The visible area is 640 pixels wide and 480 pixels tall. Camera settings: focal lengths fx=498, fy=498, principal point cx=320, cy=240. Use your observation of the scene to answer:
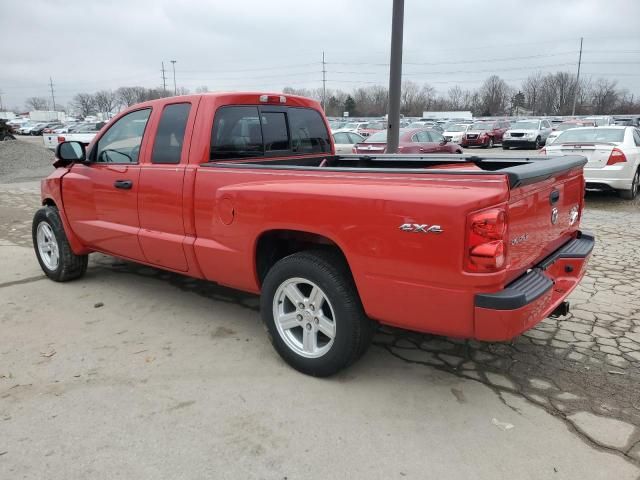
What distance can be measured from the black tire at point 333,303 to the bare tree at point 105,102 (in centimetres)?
10648

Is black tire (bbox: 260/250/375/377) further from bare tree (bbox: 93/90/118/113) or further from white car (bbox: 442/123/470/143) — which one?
bare tree (bbox: 93/90/118/113)

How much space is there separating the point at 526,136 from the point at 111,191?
24300 millimetres

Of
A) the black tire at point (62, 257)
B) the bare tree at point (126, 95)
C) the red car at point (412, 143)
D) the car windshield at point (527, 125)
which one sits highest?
the bare tree at point (126, 95)

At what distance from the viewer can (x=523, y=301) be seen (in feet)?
8.25

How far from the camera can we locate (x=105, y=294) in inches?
197

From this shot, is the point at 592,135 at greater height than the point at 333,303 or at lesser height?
greater

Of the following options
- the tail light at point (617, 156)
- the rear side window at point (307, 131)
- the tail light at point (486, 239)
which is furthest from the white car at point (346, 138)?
the tail light at point (486, 239)

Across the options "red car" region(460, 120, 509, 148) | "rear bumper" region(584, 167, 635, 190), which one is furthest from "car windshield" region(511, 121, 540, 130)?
"rear bumper" region(584, 167, 635, 190)

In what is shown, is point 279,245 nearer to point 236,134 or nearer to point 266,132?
point 236,134

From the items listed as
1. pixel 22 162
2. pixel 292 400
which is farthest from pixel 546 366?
pixel 22 162

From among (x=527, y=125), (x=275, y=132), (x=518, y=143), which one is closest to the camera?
(x=275, y=132)

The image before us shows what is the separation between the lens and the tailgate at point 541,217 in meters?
2.61

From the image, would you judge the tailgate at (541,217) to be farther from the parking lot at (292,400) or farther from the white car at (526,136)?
the white car at (526,136)

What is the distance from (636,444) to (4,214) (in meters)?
10.6
